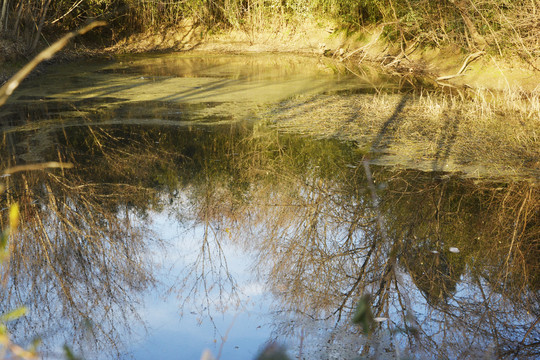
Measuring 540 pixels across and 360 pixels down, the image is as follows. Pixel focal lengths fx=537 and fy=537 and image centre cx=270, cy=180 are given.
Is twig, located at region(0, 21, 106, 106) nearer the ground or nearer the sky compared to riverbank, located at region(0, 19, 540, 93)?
nearer the sky

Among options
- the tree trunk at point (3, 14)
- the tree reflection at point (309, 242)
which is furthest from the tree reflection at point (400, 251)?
the tree trunk at point (3, 14)

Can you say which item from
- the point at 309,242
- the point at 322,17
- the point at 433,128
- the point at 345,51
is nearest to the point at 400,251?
the point at 309,242

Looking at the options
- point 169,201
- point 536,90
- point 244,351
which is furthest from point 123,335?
point 536,90

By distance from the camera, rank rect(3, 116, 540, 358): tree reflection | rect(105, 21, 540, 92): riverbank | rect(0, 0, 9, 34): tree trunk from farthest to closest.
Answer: rect(0, 0, 9, 34): tree trunk → rect(105, 21, 540, 92): riverbank → rect(3, 116, 540, 358): tree reflection

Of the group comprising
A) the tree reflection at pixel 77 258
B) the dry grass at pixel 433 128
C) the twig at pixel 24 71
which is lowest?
the dry grass at pixel 433 128

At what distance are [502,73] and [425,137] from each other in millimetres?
4247

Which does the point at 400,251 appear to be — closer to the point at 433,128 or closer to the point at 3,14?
the point at 433,128

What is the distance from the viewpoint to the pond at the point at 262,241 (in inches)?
121

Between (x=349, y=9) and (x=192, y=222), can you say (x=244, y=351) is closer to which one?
(x=192, y=222)

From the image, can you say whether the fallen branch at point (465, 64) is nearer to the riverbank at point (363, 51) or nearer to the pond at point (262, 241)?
the riverbank at point (363, 51)

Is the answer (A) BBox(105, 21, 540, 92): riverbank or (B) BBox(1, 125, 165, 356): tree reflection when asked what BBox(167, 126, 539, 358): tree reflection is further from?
(A) BBox(105, 21, 540, 92): riverbank

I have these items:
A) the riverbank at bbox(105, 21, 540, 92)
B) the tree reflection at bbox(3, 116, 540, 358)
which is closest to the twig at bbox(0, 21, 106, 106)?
the tree reflection at bbox(3, 116, 540, 358)

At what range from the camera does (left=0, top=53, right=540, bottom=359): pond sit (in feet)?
10.1

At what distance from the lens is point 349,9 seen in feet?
51.9
